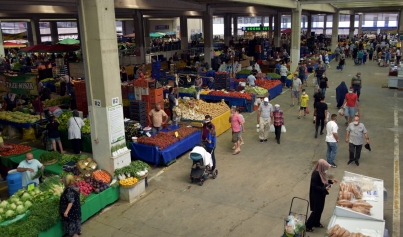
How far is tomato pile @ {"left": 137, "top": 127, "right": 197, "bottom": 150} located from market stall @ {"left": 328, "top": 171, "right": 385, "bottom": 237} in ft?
18.7

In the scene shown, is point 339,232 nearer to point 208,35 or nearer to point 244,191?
point 244,191

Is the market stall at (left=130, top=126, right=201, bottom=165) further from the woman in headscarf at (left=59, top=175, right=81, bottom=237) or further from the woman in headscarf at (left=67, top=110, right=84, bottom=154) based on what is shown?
the woman in headscarf at (left=59, top=175, right=81, bottom=237)

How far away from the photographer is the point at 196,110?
48.2ft

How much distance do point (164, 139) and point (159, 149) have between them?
25.2 inches

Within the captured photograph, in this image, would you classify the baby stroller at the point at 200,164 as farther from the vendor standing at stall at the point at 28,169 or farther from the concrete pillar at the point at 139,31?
the concrete pillar at the point at 139,31

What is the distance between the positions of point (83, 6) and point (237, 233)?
6.39 meters

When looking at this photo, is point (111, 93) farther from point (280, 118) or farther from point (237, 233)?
point (280, 118)

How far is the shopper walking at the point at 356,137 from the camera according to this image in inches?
419

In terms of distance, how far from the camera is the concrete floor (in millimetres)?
7992

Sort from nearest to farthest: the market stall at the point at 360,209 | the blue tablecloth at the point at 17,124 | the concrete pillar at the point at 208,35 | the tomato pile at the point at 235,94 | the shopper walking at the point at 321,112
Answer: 1. the market stall at the point at 360,209
2. the shopper walking at the point at 321,112
3. the blue tablecloth at the point at 17,124
4. the tomato pile at the point at 235,94
5. the concrete pillar at the point at 208,35

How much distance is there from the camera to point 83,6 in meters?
8.76

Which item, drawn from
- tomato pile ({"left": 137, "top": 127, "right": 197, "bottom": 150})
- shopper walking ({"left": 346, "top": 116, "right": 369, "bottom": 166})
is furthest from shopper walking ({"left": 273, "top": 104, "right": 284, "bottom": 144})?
tomato pile ({"left": 137, "top": 127, "right": 197, "bottom": 150})

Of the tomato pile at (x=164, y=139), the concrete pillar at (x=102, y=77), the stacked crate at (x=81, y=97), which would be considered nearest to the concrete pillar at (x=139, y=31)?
the stacked crate at (x=81, y=97)

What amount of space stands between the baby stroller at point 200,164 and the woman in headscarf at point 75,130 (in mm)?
4418
